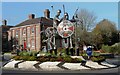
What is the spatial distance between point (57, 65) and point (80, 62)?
6.32 ft

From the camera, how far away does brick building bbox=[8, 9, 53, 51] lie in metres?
61.6

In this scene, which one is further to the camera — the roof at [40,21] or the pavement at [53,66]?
the roof at [40,21]

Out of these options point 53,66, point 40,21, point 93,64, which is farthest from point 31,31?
point 53,66

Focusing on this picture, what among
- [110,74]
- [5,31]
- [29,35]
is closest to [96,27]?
[29,35]

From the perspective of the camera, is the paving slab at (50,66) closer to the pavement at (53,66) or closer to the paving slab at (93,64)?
the pavement at (53,66)

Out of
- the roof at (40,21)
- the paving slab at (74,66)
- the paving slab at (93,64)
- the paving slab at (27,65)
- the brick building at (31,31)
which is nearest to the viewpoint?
the paving slab at (74,66)

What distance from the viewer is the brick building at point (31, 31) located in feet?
202

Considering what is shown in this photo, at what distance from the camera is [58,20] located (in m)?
27.2

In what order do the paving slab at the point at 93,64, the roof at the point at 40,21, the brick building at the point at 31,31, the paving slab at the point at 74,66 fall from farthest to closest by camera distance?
the roof at the point at 40,21 → the brick building at the point at 31,31 → the paving slab at the point at 93,64 → the paving slab at the point at 74,66

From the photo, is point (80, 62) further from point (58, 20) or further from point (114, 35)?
point (114, 35)

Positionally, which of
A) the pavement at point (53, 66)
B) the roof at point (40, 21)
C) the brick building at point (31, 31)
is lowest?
the pavement at point (53, 66)

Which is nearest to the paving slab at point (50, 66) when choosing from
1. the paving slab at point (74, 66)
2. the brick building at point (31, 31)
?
the paving slab at point (74, 66)

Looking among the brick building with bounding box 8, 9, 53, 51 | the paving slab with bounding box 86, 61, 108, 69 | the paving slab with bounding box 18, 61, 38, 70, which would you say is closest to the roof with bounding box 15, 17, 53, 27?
the brick building with bounding box 8, 9, 53, 51

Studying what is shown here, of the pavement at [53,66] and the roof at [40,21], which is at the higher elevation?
the roof at [40,21]
